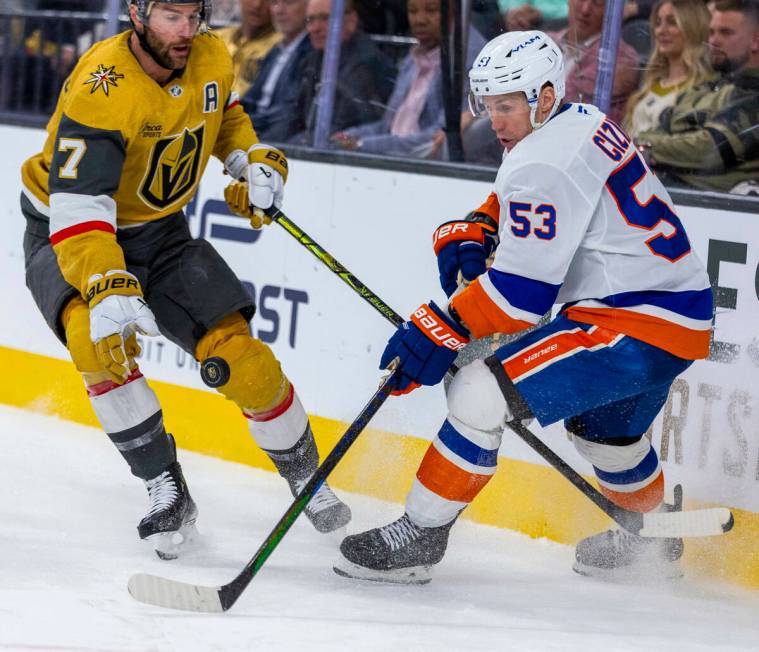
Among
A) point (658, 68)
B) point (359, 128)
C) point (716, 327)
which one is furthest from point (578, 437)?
point (359, 128)

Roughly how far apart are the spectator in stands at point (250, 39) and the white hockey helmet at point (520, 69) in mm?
1671

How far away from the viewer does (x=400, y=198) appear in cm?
366

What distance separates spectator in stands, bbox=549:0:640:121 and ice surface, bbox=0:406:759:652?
1196 millimetres

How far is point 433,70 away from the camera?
3752 mm

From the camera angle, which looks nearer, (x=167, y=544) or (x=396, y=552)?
(x=396, y=552)

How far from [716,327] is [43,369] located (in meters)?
2.56

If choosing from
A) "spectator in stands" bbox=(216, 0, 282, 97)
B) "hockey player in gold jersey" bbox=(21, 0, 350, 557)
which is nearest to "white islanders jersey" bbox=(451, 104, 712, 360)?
"hockey player in gold jersey" bbox=(21, 0, 350, 557)

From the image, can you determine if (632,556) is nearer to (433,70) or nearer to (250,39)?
(433,70)

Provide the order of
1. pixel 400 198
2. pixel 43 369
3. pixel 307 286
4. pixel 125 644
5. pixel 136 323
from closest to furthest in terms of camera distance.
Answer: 1. pixel 125 644
2. pixel 136 323
3. pixel 400 198
4. pixel 307 286
5. pixel 43 369

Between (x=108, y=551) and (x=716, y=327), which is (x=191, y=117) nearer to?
(x=108, y=551)

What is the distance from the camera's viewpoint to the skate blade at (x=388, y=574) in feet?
9.02

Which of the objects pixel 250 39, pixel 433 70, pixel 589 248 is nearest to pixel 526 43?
pixel 589 248

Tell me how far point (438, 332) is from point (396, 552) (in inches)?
19.6

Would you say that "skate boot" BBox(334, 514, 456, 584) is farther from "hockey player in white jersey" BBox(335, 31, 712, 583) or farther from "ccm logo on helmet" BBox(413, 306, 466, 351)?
"ccm logo on helmet" BBox(413, 306, 466, 351)
